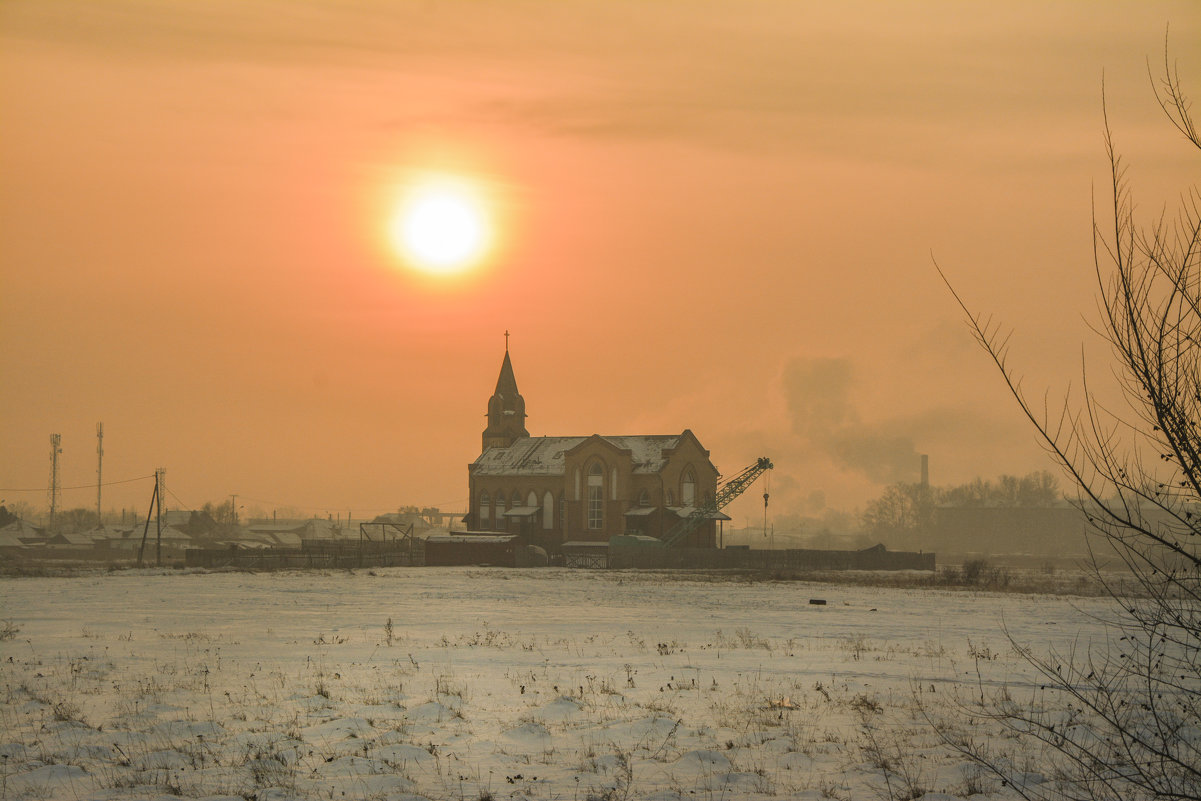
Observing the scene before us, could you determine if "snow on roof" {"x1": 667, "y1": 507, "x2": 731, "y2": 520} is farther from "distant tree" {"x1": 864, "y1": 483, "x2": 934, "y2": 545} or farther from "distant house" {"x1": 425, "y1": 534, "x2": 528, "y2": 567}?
"distant tree" {"x1": 864, "y1": 483, "x2": 934, "y2": 545}

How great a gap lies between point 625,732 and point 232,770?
479cm

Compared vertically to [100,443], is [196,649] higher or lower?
lower

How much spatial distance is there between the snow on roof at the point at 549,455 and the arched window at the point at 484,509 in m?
1.85


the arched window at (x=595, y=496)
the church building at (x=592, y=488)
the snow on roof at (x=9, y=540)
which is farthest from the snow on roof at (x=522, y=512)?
the snow on roof at (x=9, y=540)

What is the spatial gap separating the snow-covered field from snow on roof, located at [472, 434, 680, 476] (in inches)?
1911

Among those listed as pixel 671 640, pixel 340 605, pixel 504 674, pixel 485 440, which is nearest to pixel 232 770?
pixel 504 674

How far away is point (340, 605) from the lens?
113ft

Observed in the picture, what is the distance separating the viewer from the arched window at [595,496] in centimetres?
8044

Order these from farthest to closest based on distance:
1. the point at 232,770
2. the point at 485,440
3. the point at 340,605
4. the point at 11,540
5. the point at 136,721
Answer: the point at 11,540
the point at 485,440
the point at 340,605
the point at 136,721
the point at 232,770

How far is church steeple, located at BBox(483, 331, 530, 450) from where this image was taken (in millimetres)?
92062

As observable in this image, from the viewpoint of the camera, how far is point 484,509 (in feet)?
287

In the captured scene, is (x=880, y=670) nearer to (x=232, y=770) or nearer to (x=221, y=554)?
(x=232, y=770)

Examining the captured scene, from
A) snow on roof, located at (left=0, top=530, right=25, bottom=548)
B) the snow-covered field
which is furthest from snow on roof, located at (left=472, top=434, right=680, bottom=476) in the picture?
snow on roof, located at (left=0, top=530, right=25, bottom=548)

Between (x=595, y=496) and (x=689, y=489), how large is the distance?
719cm
